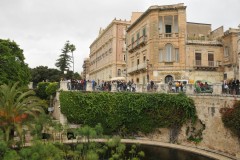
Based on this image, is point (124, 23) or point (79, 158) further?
point (124, 23)

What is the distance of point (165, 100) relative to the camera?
24.6 meters

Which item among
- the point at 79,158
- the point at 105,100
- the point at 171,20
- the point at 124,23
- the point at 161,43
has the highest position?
the point at 124,23

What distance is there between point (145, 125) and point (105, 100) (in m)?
4.73

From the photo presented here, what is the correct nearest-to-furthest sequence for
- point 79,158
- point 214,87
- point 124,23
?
1. point 79,158
2. point 214,87
3. point 124,23

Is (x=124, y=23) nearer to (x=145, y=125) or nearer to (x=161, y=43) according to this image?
(x=161, y=43)

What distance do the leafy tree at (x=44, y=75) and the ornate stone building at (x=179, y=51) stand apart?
95.4 ft

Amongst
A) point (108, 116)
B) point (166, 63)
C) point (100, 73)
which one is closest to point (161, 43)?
point (166, 63)

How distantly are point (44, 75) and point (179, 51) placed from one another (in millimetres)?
35577

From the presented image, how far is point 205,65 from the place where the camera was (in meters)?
32.7

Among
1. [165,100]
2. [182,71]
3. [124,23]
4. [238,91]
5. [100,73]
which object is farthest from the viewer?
[100,73]

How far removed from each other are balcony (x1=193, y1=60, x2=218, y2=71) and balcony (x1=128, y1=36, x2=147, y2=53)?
23.8 feet

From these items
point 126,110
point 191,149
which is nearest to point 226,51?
point 191,149

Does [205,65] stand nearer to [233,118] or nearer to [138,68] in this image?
[138,68]

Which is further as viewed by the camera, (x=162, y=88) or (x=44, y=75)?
(x=44, y=75)
